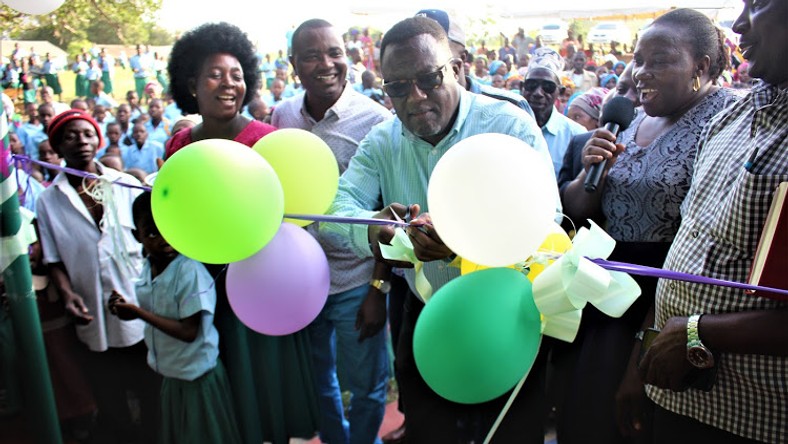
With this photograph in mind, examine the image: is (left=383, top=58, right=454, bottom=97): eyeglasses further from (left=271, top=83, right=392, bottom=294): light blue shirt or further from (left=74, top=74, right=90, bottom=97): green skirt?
(left=74, top=74, right=90, bottom=97): green skirt

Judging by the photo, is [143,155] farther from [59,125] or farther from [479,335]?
[479,335]

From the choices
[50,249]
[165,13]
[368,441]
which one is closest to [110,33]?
[165,13]

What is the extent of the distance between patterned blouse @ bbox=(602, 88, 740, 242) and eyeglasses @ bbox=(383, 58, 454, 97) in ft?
2.29

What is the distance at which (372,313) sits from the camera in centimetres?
269

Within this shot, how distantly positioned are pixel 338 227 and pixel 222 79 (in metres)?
0.95

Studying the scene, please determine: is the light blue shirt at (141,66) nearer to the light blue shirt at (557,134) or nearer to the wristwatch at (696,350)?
the light blue shirt at (557,134)

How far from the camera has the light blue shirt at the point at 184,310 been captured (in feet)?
8.45

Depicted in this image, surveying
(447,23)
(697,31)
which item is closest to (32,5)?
(447,23)

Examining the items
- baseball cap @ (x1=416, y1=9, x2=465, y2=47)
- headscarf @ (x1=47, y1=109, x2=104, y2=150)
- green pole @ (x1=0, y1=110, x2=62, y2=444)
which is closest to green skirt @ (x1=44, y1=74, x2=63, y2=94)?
headscarf @ (x1=47, y1=109, x2=104, y2=150)

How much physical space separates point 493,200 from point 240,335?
167cm

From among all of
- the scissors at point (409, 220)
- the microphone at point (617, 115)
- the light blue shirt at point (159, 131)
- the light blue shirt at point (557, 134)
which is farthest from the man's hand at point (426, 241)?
the light blue shirt at point (159, 131)

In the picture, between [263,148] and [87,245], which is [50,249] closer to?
[87,245]

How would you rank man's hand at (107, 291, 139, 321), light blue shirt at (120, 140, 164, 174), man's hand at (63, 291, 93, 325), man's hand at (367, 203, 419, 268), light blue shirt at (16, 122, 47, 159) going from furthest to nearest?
light blue shirt at (16, 122, 47, 159) → light blue shirt at (120, 140, 164, 174) → man's hand at (63, 291, 93, 325) → man's hand at (107, 291, 139, 321) → man's hand at (367, 203, 419, 268)

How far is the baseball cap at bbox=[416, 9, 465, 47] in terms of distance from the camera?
10.9 feet
